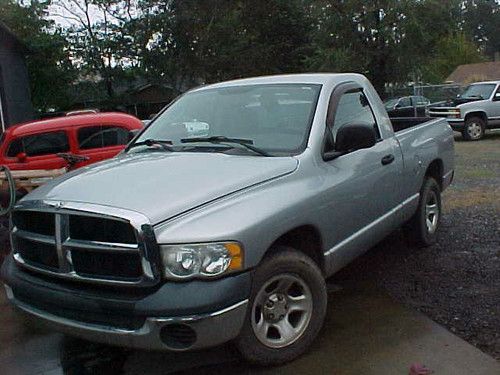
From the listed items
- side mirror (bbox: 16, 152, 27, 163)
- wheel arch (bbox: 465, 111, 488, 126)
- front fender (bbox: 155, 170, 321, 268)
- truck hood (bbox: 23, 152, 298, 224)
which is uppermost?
truck hood (bbox: 23, 152, 298, 224)

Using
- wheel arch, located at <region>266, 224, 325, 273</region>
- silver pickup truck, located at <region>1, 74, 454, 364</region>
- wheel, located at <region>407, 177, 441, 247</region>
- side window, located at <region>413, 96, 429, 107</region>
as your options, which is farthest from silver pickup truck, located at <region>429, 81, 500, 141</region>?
wheel arch, located at <region>266, 224, 325, 273</region>

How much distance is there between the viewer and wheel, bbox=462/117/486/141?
17.7 m

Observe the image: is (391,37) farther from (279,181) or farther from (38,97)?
(279,181)

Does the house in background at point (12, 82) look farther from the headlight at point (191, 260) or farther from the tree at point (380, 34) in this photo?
the headlight at point (191, 260)

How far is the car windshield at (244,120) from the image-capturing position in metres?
4.16

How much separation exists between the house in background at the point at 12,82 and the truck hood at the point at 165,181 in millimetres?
16016

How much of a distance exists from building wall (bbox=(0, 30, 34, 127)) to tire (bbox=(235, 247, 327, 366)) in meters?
17.4

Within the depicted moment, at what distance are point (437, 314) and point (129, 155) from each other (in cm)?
260

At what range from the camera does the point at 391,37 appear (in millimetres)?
28453

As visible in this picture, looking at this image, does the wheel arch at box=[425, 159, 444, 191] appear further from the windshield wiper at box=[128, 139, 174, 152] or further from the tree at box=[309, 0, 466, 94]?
the tree at box=[309, 0, 466, 94]

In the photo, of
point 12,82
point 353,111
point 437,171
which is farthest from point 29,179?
point 12,82

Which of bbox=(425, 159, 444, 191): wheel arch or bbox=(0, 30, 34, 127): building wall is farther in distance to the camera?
bbox=(0, 30, 34, 127): building wall

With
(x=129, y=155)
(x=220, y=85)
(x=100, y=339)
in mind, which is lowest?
(x=100, y=339)

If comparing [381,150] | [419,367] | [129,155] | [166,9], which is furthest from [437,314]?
[166,9]
